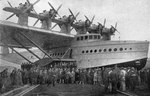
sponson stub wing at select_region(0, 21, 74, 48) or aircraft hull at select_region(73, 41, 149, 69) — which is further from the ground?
sponson stub wing at select_region(0, 21, 74, 48)

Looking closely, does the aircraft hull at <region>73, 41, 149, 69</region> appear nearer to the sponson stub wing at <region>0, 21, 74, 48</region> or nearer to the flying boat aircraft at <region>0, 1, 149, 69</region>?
the flying boat aircraft at <region>0, 1, 149, 69</region>

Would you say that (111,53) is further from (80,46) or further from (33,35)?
(33,35)

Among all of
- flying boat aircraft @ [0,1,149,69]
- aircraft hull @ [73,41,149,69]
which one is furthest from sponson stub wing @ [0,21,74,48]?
aircraft hull @ [73,41,149,69]

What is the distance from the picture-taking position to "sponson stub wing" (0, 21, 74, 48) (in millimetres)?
26219

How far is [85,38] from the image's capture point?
96.3ft

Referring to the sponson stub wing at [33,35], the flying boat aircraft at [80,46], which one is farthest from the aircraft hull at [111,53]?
the sponson stub wing at [33,35]

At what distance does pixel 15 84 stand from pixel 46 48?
19046 millimetres

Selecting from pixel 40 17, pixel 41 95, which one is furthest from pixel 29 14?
pixel 41 95

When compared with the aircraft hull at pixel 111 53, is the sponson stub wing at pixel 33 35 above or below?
above

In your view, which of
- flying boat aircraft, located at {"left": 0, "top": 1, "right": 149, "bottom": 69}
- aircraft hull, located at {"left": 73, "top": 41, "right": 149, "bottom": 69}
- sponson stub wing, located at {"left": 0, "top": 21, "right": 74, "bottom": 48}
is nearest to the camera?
aircraft hull, located at {"left": 73, "top": 41, "right": 149, "bottom": 69}

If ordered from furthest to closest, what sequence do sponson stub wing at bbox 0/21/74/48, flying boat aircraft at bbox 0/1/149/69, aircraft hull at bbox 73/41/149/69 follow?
sponson stub wing at bbox 0/21/74/48 → flying boat aircraft at bbox 0/1/149/69 → aircraft hull at bbox 73/41/149/69

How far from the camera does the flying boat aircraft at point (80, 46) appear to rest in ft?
78.9

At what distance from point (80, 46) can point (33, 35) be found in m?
7.43

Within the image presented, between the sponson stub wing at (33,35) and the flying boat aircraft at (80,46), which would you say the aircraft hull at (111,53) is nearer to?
the flying boat aircraft at (80,46)
